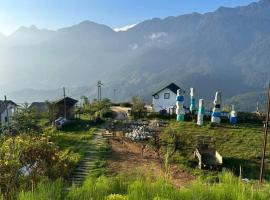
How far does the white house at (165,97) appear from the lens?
66188 mm

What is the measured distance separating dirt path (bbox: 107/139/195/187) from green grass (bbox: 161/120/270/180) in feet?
6.62

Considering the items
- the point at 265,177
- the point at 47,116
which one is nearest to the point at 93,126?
the point at 47,116

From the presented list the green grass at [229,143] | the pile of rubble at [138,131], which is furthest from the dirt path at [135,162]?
the green grass at [229,143]

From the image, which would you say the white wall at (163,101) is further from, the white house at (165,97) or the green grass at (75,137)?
the green grass at (75,137)

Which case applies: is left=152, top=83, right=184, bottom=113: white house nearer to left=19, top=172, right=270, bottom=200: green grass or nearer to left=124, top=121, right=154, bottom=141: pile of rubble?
left=124, top=121, right=154, bottom=141: pile of rubble

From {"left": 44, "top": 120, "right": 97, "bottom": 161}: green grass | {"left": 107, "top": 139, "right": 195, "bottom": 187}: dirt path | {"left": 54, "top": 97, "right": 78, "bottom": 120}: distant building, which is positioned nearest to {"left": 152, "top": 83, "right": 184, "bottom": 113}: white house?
{"left": 54, "top": 97, "right": 78, "bottom": 120}: distant building

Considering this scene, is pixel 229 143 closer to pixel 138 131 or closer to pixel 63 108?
pixel 138 131

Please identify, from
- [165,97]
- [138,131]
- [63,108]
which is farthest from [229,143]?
[63,108]

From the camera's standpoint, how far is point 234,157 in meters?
38.8

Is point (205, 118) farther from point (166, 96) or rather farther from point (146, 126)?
point (166, 96)

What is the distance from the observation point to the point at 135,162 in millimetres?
36938

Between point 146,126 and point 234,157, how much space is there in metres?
13.2

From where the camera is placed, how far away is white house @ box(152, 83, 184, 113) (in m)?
66.2

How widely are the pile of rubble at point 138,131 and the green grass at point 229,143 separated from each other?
160 centimetres
